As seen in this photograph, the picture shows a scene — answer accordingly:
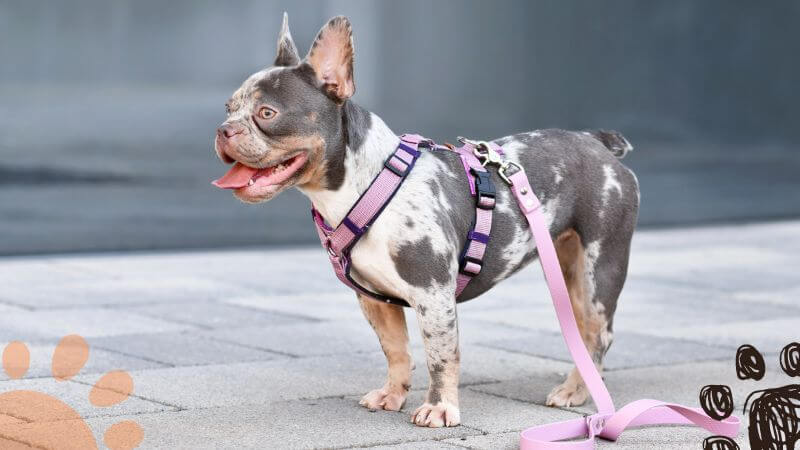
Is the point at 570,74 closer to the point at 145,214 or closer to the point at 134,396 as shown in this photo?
the point at 145,214

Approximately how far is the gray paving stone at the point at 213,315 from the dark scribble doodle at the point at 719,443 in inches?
123

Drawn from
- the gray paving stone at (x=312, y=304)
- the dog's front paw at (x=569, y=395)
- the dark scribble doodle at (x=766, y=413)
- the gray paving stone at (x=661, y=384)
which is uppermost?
the dark scribble doodle at (x=766, y=413)

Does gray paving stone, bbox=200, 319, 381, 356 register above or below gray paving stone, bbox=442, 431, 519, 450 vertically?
below

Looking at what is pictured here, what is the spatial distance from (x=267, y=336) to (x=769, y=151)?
40.4 ft

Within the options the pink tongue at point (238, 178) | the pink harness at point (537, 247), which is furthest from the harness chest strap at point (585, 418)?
the pink tongue at point (238, 178)

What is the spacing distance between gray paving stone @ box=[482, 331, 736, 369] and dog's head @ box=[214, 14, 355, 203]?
7.10ft

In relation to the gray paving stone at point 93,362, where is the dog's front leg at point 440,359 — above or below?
above

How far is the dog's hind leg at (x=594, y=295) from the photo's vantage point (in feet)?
16.5

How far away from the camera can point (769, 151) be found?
56.4 feet

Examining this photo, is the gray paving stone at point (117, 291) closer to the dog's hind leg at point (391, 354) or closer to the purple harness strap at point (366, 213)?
the dog's hind leg at point (391, 354)

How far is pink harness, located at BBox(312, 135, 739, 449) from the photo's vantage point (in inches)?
173

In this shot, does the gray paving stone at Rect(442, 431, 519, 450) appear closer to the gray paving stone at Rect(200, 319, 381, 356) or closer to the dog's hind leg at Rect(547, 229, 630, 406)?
the dog's hind leg at Rect(547, 229, 630, 406)

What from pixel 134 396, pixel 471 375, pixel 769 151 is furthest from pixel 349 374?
pixel 769 151

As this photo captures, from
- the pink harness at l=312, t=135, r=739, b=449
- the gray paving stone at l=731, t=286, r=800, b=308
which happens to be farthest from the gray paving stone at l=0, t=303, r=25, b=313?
the gray paving stone at l=731, t=286, r=800, b=308
